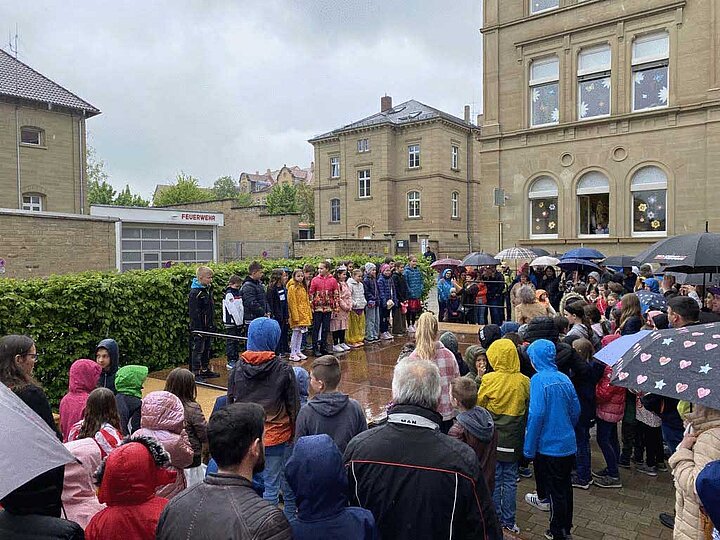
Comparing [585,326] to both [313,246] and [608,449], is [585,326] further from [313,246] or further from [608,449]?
[313,246]

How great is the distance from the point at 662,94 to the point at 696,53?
1.84 m

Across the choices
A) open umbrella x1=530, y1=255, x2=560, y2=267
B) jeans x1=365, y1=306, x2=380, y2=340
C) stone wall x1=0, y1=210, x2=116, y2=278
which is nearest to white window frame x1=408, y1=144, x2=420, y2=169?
open umbrella x1=530, y1=255, x2=560, y2=267

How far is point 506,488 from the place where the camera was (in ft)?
15.2

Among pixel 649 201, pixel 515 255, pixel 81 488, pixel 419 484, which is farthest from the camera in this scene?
pixel 649 201

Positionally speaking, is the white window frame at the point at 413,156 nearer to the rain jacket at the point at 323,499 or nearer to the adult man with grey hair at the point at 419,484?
the adult man with grey hair at the point at 419,484

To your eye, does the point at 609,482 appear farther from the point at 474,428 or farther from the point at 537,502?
the point at 474,428

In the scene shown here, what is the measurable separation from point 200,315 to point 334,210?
41712mm

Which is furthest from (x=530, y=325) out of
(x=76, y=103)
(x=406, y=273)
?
(x=76, y=103)

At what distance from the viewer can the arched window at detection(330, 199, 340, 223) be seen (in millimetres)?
50281

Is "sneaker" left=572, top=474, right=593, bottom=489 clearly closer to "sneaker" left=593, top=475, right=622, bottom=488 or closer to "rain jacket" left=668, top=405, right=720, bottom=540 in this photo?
"sneaker" left=593, top=475, right=622, bottom=488

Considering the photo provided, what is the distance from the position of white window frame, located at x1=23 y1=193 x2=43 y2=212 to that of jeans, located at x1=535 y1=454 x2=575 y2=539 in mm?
32165

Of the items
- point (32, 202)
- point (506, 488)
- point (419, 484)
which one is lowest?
point (506, 488)

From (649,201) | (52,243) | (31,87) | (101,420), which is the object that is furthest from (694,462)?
(31,87)

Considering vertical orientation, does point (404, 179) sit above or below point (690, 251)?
above
